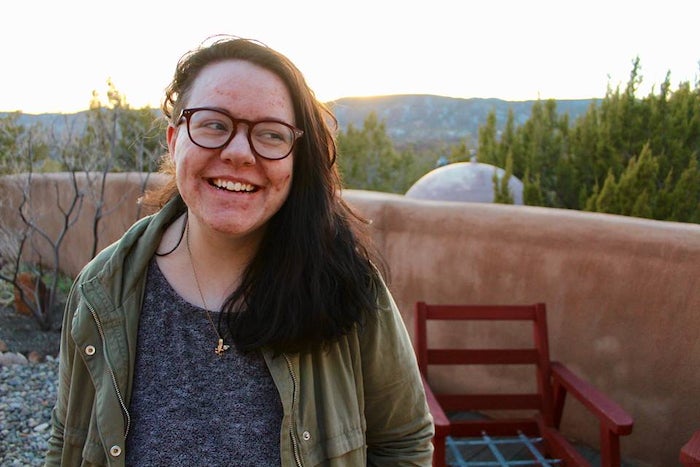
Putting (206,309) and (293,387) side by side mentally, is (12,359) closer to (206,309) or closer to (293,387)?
(206,309)

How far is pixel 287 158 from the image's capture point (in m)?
1.33

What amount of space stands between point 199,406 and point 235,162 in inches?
19.1

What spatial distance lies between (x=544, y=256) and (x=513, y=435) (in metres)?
0.95

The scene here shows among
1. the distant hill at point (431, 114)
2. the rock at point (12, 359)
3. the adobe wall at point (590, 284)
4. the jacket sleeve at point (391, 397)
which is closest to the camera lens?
the jacket sleeve at point (391, 397)

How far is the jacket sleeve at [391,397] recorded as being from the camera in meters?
1.37

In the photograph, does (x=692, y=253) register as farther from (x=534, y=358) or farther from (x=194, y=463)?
(x=194, y=463)

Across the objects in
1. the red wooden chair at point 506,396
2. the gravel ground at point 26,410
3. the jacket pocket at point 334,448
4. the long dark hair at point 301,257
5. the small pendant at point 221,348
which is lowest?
the gravel ground at point 26,410

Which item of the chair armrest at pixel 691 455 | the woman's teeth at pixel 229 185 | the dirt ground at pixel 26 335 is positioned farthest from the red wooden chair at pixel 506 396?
the dirt ground at pixel 26 335

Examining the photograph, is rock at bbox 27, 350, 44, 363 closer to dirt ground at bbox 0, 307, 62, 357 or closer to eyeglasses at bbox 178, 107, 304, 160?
dirt ground at bbox 0, 307, 62, 357

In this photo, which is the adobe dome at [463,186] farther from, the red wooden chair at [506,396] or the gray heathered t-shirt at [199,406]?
the gray heathered t-shirt at [199,406]

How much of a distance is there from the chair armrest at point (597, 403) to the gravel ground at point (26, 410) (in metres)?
2.85

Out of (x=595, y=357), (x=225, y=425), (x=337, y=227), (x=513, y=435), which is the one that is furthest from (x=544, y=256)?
(x=225, y=425)

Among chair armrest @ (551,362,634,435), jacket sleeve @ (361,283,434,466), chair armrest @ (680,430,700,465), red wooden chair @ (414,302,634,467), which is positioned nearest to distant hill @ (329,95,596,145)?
red wooden chair @ (414,302,634,467)

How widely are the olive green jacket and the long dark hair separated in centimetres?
5
